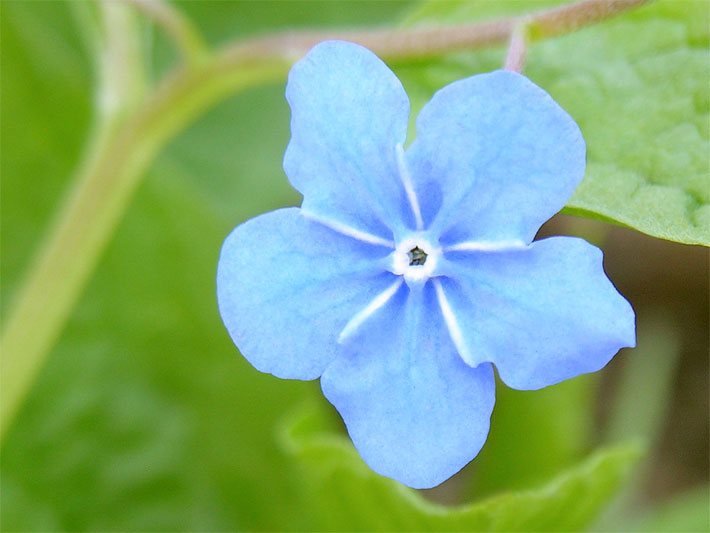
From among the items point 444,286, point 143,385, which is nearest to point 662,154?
point 444,286

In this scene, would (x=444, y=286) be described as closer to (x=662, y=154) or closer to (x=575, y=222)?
(x=662, y=154)

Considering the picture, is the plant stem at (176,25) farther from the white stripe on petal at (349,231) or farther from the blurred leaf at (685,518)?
the blurred leaf at (685,518)

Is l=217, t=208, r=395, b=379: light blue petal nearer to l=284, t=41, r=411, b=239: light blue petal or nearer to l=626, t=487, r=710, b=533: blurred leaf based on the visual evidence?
l=284, t=41, r=411, b=239: light blue petal

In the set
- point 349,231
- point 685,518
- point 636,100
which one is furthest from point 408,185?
point 685,518

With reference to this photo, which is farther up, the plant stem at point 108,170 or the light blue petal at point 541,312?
the plant stem at point 108,170

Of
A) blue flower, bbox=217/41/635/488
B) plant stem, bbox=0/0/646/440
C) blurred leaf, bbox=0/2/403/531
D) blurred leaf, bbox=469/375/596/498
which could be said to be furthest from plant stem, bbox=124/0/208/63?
blurred leaf, bbox=469/375/596/498

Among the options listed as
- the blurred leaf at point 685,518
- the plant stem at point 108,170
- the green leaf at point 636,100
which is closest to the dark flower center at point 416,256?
the green leaf at point 636,100
